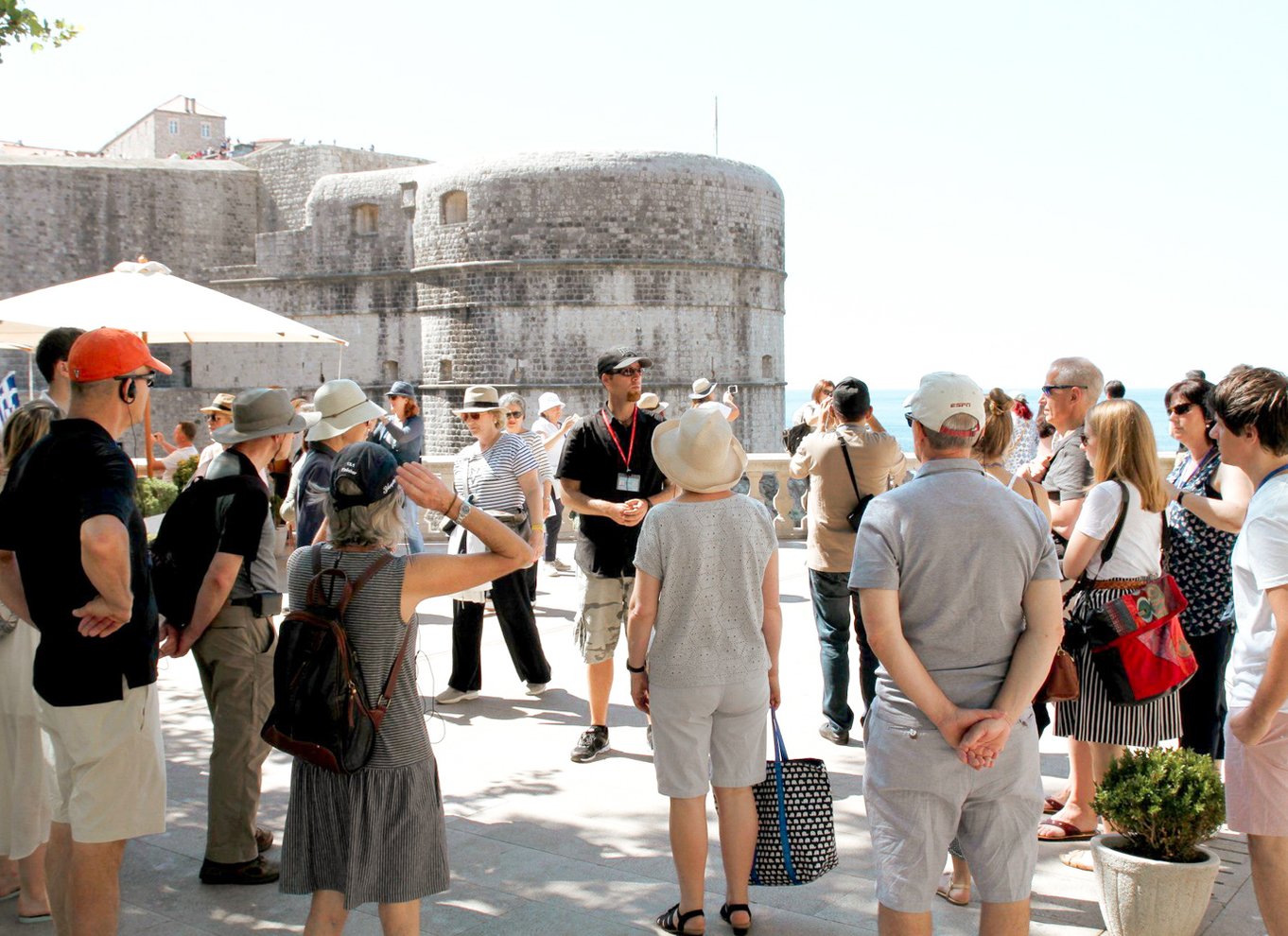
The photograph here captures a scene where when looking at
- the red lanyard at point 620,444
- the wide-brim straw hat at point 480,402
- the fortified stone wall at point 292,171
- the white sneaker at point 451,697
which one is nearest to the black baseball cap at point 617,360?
the red lanyard at point 620,444

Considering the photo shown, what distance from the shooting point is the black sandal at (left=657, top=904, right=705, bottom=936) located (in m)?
3.51

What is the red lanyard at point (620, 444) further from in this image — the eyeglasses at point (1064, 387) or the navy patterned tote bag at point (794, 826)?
the navy patterned tote bag at point (794, 826)

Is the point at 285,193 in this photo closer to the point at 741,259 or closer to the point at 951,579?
the point at 741,259

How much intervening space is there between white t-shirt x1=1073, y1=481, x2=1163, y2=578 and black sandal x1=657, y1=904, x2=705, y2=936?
1.71 m

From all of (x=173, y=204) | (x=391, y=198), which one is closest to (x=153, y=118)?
(x=173, y=204)

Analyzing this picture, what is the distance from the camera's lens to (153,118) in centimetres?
6050

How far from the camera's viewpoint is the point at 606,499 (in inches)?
214

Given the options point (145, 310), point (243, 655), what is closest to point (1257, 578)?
point (243, 655)

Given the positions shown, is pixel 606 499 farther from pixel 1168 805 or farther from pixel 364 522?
pixel 1168 805

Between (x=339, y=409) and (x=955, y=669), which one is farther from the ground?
(x=339, y=409)

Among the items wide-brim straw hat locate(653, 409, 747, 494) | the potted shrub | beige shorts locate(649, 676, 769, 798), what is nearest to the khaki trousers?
beige shorts locate(649, 676, 769, 798)

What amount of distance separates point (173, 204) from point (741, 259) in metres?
17.1

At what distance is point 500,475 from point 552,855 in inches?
97.5

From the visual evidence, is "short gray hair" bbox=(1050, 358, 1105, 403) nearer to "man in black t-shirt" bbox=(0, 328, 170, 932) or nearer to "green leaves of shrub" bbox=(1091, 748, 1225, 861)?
"green leaves of shrub" bbox=(1091, 748, 1225, 861)
